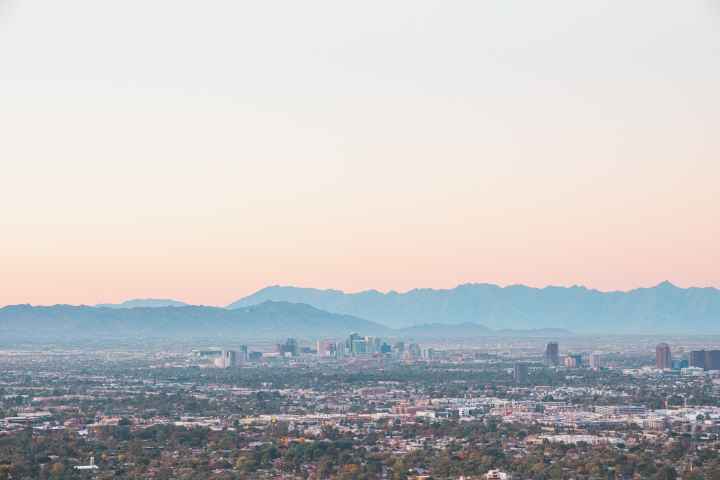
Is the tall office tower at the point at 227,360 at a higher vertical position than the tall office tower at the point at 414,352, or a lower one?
lower

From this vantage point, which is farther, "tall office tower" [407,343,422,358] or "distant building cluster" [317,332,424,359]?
"distant building cluster" [317,332,424,359]

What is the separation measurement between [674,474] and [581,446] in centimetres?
1072

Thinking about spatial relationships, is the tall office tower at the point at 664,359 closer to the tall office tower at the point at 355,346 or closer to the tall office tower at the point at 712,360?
the tall office tower at the point at 712,360

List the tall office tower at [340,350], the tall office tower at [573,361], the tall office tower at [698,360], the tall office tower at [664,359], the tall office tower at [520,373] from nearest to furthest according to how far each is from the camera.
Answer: the tall office tower at [520,373] < the tall office tower at [664,359] < the tall office tower at [698,360] < the tall office tower at [573,361] < the tall office tower at [340,350]

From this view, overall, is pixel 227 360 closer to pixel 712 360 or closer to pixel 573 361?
pixel 573 361

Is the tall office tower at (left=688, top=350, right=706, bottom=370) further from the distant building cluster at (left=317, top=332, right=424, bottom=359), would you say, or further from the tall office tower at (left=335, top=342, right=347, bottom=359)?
the tall office tower at (left=335, top=342, right=347, bottom=359)

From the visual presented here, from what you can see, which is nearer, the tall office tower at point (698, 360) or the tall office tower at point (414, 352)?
the tall office tower at point (698, 360)

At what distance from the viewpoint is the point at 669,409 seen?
289 ft

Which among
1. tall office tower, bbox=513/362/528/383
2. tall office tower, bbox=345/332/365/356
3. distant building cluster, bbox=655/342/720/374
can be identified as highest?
tall office tower, bbox=345/332/365/356

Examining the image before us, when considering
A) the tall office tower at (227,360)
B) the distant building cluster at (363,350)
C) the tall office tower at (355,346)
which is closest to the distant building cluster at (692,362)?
the distant building cluster at (363,350)

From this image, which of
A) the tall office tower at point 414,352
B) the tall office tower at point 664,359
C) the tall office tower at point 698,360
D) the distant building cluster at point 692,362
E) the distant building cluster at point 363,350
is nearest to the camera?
the distant building cluster at point 692,362

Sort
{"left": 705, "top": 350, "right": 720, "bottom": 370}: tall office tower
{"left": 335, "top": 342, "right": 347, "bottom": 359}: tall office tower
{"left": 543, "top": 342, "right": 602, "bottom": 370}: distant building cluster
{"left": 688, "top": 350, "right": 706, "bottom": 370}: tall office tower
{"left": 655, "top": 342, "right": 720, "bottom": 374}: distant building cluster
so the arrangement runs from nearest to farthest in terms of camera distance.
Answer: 1. {"left": 655, "top": 342, "right": 720, "bottom": 374}: distant building cluster
2. {"left": 705, "top": 350, "right": 720, "bottom": 370}: tall office tower
3. {"left": 688, "top": 350, "right": 706, "bottom": 370}: tall office tower
4. {"left": 543, "top": 342, "right": 602, "bottom": 370}: distant building cluster
5. {"left": 335, "top": 342, "right": 347, "bottom": 359}: tall office tower

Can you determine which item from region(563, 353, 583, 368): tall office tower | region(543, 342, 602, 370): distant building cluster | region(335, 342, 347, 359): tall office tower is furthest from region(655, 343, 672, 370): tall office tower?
region(335, 342, 347, 359): tall office tower

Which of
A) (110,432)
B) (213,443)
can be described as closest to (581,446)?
(213,443)
